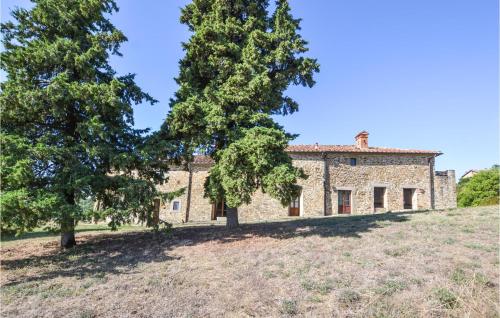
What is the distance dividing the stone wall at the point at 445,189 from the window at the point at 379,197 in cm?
404

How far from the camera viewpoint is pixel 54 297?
5.62 metres

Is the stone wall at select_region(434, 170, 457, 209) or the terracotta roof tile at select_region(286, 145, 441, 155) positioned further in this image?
the stone wall at select_region(434, 170, 457, 209)

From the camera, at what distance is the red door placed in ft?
67.4

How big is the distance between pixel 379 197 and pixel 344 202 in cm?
289

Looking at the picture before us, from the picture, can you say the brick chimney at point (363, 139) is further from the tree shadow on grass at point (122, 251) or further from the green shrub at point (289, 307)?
the green shrub at point (289, 307)

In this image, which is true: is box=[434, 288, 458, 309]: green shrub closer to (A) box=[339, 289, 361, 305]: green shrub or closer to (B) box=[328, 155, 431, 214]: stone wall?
(A) box=[339, 289, 361, 305]: green shrub

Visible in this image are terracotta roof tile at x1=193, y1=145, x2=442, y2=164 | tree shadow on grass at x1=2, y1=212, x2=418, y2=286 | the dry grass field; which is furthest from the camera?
terracotta roof tile at x1=193, y1=145, x2=442, y2=164

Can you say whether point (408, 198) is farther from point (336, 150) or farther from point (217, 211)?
point (217, 211)

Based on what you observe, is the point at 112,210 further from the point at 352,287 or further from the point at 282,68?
the point at 282,68

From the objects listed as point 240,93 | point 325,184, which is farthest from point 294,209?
point 240,93

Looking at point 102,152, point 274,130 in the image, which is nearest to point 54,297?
point 102,152

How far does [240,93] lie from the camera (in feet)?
32.6

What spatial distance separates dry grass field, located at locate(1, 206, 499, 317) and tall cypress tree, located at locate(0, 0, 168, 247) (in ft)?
5.14

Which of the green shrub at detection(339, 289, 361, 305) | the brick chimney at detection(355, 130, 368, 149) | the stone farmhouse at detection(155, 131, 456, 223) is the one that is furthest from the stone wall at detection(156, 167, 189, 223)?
the green shrub at detection(339, 289, 361, 305)
